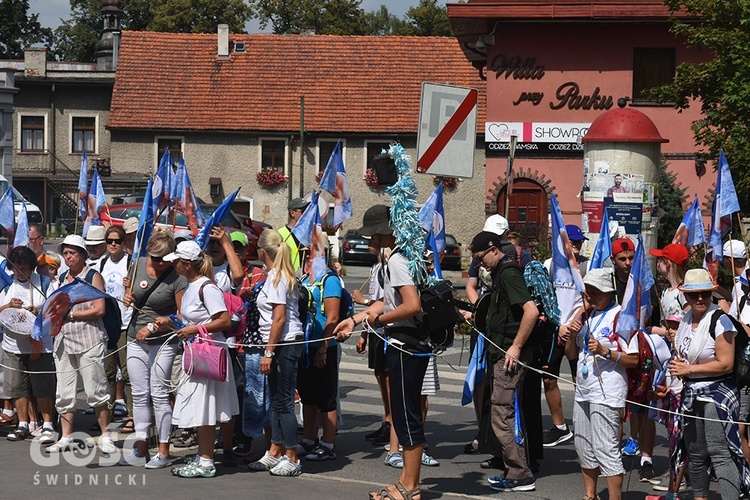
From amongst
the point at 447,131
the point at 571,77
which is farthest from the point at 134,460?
the point at 571,77

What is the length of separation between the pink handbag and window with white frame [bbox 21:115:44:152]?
147ft

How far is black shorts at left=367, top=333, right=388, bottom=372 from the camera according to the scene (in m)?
9.09

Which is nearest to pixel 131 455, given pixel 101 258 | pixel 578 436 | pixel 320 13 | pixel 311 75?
pixel 101 258

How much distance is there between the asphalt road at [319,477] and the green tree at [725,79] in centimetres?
904

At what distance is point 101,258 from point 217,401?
2.80 metres

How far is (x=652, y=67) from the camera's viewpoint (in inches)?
1150

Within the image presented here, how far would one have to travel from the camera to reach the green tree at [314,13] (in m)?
64.3

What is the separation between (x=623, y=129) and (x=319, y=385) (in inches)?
397

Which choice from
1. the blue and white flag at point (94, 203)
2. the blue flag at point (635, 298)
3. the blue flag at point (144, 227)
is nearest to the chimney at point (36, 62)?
the blue and white flag at point (94, 203)

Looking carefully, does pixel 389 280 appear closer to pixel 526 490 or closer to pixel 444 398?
pixel 526 490

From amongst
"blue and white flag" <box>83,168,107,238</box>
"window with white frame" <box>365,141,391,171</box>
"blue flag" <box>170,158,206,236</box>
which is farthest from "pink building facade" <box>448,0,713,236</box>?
"blue flag" <box>170,158,206,236</box>

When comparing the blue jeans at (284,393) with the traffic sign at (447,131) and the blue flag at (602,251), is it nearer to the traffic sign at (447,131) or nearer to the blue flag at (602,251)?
the traffic sign at (447,131)

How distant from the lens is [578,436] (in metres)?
7.40

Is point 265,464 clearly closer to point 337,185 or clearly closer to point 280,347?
point 280,347
